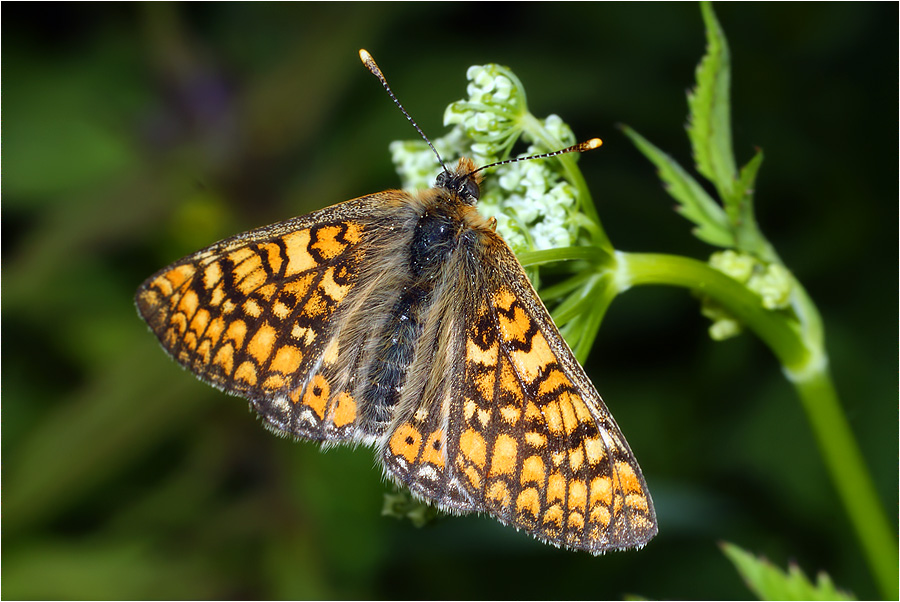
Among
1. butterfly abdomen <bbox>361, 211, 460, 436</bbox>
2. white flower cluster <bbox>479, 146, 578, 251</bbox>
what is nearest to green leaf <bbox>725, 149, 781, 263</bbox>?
white flower cluster <bbox>479, 146, 578, 251</bbox>

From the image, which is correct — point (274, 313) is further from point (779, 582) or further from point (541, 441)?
point (779, 582)

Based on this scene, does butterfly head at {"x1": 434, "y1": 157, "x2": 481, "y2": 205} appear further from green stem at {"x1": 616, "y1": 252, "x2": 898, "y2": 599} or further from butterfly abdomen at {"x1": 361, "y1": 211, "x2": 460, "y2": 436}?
green stem at {"x1": 616, "y1": 252, "x2": 898, "y2": 599}

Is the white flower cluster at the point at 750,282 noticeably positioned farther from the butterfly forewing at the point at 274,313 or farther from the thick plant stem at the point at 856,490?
the butterfly forewing at the point at 274,313

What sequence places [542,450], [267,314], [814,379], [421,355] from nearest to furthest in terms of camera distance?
[542,450]
[421,355]
[267,314]
[814,379]

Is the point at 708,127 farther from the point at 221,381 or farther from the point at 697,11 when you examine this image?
the point at 697,11

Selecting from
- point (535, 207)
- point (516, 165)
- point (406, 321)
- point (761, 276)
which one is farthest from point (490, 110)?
point (761, 276)

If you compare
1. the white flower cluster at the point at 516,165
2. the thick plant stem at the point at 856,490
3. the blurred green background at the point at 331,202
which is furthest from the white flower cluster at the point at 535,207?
the blurred green background at the point at 331,202

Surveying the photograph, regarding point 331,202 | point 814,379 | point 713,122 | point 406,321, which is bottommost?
point 814,379
